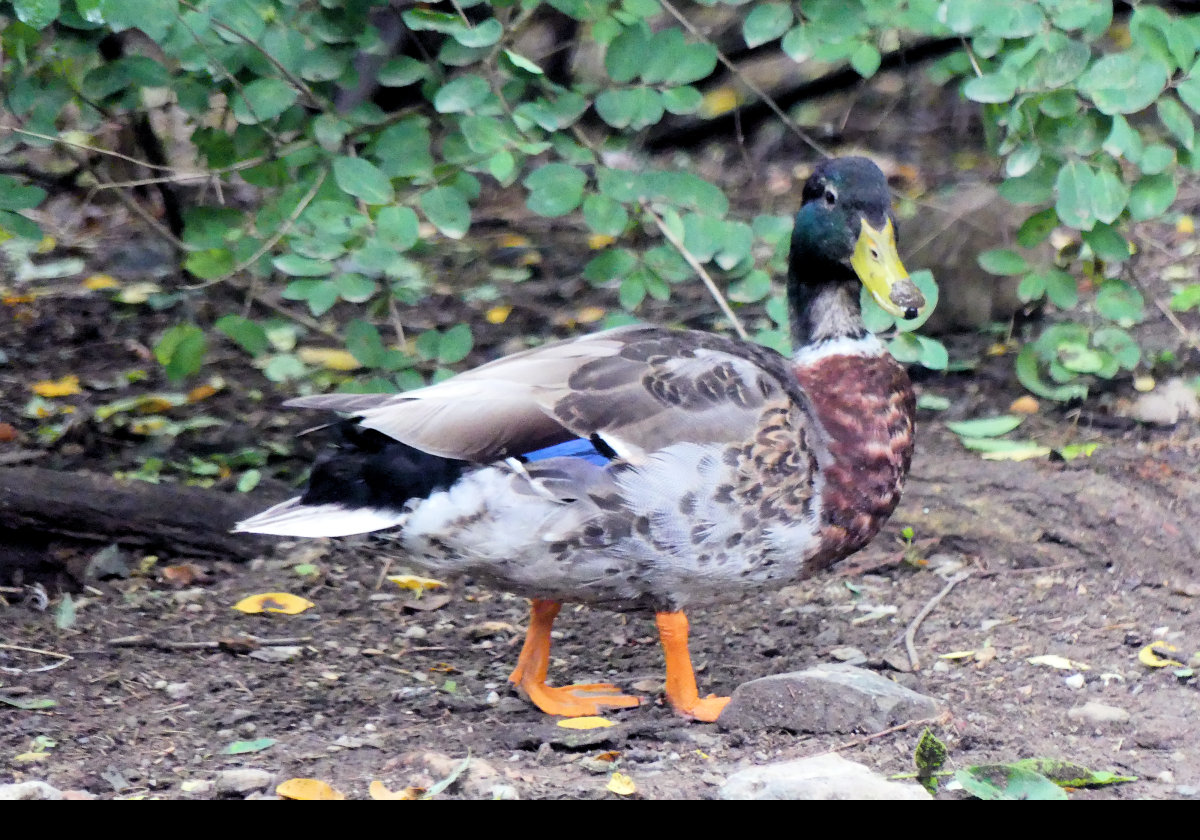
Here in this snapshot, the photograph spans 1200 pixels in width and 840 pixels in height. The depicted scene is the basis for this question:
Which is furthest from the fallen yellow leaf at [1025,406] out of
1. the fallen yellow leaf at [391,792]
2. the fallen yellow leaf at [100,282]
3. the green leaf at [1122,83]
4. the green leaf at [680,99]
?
the fallen yellow leaf at [100,282]

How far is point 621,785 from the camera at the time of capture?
2.84m

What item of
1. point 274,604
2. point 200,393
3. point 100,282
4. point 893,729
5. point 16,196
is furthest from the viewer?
point 100,282

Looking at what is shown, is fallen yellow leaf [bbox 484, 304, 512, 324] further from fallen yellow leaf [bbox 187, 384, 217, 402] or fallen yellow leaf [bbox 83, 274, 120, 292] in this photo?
fallen yellow leaf [bbox 83, 274, 120, 292]

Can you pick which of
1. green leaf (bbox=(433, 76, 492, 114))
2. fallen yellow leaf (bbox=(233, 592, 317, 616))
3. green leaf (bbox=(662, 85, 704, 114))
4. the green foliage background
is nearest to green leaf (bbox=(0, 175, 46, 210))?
the green foliage background

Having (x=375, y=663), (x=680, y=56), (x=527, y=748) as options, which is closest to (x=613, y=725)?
(x=527, y=748)

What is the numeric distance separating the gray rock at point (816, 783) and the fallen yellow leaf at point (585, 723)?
56 centimetres

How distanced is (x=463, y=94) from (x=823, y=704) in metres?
1.77

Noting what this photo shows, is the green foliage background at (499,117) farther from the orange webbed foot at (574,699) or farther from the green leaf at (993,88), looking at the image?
the orange webbed foot at (574,699)

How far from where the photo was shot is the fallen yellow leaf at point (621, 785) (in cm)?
281

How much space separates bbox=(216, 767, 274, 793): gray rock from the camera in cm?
290

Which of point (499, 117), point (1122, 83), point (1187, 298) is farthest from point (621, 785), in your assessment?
point (1187, 298)

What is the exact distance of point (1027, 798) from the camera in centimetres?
264

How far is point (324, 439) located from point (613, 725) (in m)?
2.05

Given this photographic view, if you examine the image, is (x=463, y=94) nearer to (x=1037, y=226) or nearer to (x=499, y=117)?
(x=499, y=117)
